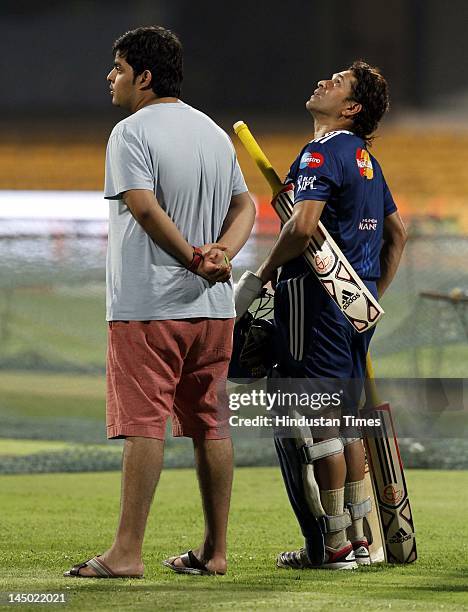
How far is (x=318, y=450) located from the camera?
360 cm

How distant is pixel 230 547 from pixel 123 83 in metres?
1.45

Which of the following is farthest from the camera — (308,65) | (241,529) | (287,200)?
(308,65)

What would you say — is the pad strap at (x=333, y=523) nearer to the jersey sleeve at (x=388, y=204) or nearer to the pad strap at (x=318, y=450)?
the pad strap at (x=318, y=450)

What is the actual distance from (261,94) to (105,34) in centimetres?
171

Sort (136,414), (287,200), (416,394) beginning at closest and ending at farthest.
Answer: (136,414)
(287,200)
(416,394)

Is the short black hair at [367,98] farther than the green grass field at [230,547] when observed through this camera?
Yes

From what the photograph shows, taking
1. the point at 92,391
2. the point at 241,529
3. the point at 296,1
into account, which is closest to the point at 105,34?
the point at 296,1

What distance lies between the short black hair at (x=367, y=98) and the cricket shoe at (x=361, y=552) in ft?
3.66

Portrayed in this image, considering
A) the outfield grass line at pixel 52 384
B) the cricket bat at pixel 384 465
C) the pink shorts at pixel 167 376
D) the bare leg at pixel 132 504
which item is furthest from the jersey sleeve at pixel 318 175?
the outfield grass line at pixel 52 384

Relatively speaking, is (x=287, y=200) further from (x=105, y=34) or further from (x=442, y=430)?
(x=105, y=34)

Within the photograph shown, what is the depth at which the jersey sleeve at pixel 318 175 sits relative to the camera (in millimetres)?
3531

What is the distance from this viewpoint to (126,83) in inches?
132

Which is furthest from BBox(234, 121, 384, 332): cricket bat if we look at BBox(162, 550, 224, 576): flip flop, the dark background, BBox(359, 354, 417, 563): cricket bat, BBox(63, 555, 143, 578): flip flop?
the dark background

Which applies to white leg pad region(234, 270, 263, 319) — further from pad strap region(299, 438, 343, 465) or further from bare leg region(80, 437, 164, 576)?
bare leg region(80, 437, 164, 576)
